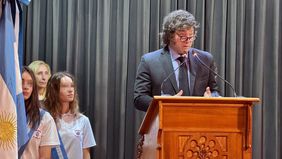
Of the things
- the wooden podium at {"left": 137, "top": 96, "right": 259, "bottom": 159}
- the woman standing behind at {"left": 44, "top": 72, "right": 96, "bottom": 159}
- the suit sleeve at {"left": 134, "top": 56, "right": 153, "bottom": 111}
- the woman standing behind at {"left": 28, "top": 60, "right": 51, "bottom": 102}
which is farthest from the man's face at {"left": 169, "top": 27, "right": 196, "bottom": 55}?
the woman standing behind at {"left": 28, "top": 60, "right": 51, "bottom": 102}

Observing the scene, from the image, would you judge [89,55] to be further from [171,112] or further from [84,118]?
[171,112]

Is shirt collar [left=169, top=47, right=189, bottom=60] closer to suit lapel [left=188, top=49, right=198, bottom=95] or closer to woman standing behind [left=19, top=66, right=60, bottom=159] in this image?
suit lapel [left=188, top=49, right=198, bottom=95]

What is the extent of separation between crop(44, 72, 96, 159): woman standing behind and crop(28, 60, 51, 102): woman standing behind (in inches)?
4.7

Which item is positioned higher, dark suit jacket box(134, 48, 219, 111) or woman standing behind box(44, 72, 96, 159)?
dark suit jacket box(134, 48, 219, 111)

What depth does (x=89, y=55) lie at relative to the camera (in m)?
4.24

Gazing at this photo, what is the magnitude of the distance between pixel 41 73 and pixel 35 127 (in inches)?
38.5

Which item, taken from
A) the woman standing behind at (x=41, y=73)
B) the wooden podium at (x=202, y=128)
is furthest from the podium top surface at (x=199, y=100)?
the woman standing behind at (x=41, y=73)

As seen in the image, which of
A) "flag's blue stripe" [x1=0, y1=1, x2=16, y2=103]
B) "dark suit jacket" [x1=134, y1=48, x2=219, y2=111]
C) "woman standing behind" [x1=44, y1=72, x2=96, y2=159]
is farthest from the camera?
"woman standing behind" [x1=44, y1=72, x2=96, y2=159]

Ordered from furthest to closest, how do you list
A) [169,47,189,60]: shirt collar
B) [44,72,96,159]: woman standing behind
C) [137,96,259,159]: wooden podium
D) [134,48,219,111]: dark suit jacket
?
[44,72,96,159]: woman standing behind, [169,47,189,60]: shirt collar, [134,48,219,111]: dark suit jacket, [137,96,259,159]: wooden podium

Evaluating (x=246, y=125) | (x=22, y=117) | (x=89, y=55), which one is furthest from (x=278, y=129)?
(x=22, y=117)

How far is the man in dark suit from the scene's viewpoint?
3.00 metres

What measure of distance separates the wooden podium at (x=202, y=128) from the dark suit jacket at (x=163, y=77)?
639mm

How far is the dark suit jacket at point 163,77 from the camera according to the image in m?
2.99

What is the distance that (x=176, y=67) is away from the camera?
3062 mm
